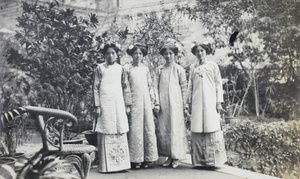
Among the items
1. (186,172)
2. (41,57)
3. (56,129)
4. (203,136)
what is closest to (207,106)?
(203,136)

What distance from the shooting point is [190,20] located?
4289mm

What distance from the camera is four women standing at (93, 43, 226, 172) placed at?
3.79 metres

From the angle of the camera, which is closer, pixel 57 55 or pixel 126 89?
pixel 126 89

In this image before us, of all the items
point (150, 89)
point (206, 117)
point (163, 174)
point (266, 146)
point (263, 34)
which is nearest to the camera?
point (163, 174)

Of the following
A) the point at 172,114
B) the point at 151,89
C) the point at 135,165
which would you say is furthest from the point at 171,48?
the point at 135,165

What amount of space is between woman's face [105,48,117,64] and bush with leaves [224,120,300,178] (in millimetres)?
1950

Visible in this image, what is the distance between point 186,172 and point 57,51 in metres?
2.45

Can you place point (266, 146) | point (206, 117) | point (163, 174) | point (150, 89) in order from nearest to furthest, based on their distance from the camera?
1. point (163, 174)
2. point (206, 117)
3. point (150, 89)
4. point (266, 146)

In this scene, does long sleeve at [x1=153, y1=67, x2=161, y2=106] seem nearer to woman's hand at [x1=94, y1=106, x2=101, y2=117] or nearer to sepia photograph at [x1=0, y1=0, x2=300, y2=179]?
sepia photograph at [x1=0, y1=0, x2=300, y2=179]

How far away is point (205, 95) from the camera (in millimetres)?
3916

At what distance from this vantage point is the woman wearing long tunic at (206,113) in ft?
12.7

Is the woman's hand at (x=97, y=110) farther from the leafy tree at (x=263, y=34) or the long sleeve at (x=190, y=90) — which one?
the leafy tree at (x=263, y=34)

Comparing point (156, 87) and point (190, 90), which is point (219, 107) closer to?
point (190, 90)

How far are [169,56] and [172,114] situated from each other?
83 centimetres
